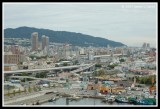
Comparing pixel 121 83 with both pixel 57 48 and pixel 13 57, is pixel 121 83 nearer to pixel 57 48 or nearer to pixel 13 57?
pixel 57 48

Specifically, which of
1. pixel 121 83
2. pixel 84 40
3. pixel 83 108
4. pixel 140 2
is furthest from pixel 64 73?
pixel 140 2

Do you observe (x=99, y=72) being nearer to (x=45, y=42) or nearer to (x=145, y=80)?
(x=145, y=80)

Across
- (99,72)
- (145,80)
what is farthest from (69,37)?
(145,80)

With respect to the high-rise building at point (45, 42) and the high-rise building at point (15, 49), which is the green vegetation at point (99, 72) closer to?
the high-rise building at point (45, 42)

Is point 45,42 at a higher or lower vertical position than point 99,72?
higher

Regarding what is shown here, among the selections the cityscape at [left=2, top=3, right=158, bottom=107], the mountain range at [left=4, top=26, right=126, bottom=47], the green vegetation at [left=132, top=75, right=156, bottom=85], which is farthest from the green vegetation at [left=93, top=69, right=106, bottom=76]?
the green vegetation at [left=132, top=75, right=156, bottom=85]

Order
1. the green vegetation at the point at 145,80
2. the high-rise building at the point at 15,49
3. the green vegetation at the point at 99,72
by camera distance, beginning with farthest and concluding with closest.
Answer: the green vegetation at the point at 99,72, the green vegetation at the point at 145,80, the high-rise building at the point at 15,49

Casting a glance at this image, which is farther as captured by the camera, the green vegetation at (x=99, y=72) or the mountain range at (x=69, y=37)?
the green vegetation at (x=99, y=72)

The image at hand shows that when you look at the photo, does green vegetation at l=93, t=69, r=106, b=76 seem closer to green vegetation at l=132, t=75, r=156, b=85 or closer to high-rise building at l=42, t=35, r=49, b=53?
green vegetation at l=132, t=75, r=156, b=85

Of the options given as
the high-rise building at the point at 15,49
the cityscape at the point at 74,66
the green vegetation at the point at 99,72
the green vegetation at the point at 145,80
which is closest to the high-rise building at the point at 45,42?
the cityscape at the point at 74,66
